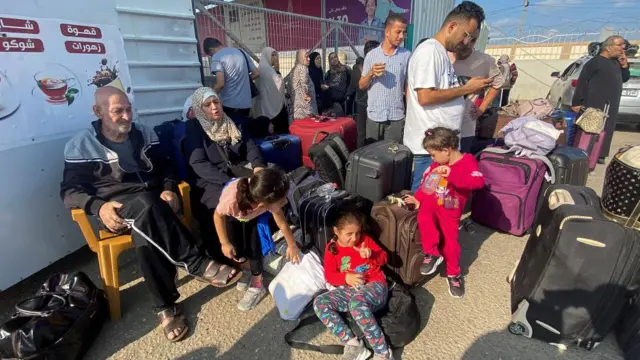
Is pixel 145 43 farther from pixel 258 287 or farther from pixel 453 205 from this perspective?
pixel 453 205

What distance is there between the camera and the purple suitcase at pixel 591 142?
4.59m

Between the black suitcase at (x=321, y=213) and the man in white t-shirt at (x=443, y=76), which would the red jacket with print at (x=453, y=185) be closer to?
the man in white t-shirt at (x=443, y=76)

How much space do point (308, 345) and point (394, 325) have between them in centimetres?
51

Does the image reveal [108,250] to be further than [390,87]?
No

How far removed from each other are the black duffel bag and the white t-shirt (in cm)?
258

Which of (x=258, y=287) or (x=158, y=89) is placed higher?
(x=158, y=89)

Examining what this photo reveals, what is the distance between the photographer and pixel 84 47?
2.66 metres

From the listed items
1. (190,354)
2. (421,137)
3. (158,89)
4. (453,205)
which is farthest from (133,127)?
(453,205)

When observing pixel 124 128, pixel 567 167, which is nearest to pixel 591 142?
pixel 567 167

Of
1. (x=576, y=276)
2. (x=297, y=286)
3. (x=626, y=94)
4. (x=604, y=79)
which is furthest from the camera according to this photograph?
(x=626, y=94)

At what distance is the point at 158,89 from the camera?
365 cm

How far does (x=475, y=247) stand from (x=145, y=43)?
3.81m

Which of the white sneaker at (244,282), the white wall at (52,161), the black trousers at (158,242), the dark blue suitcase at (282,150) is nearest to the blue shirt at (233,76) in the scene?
the white wall at (52,161)

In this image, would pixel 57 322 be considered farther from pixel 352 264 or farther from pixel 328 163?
pixel 328 163
